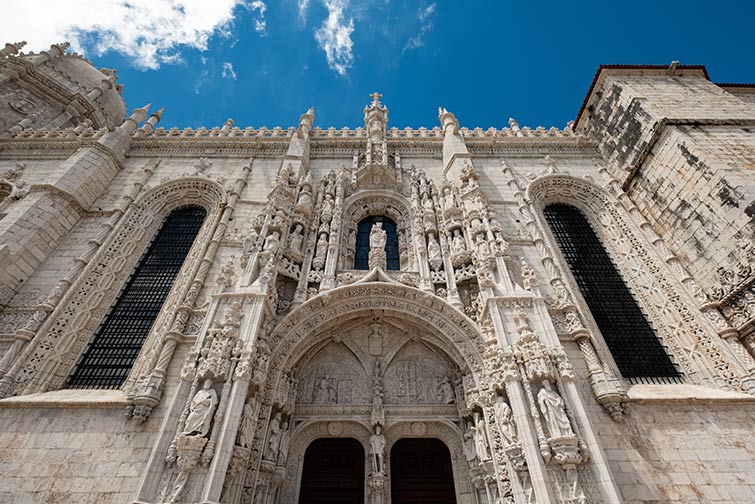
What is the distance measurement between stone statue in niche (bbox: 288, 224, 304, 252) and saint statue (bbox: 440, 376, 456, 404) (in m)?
4.93

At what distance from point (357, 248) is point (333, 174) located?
3.02 metres

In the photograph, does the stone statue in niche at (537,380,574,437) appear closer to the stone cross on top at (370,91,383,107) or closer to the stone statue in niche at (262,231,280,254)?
the stone statue in niche at (262,231,280,254)

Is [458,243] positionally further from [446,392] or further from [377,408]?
[377,408]

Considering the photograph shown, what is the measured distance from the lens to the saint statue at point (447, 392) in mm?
8172

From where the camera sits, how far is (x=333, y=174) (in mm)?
12469

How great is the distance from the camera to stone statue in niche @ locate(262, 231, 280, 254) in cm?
883

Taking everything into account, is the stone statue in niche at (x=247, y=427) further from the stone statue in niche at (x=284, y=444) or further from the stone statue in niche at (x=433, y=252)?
the stone statue in niche at (x=433, y=252)

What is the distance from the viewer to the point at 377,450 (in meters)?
7.42

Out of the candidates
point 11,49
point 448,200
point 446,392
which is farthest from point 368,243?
point 11,49

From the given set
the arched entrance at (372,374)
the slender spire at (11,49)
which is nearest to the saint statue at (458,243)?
the arched entrance at (372,374)

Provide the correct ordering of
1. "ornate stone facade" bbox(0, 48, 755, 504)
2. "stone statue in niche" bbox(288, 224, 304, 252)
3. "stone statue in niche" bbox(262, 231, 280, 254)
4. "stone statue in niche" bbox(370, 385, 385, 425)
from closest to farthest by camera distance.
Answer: "ornate stone facade" bbox(0, 48, 755, 504)
"stone statue in niche" bbox(370, 385, 385, 425)
"stone statue in niche" bbox(262, 231, 280, 254)
"stone statue in niche" bbox(288, 224, 304, 252)

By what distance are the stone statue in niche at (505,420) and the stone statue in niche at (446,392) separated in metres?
1.46

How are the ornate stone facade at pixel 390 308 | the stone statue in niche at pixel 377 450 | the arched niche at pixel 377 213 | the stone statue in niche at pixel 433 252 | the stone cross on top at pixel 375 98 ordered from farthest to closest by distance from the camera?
the stone cross on top at pixel 375 98 < the arched niche at pixel 377 213 < the stone statue in niche at pixel 433 252 < the stone statue in niche at pixel 377 450 < the ornate stone facade at pixel 390 308

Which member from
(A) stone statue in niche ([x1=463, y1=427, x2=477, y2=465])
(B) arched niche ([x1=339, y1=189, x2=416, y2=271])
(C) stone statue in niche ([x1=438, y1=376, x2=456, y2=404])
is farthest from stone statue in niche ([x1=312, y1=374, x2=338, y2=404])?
(B) arched niche ([x1=339, y1=189, x2=416, y2=271])
